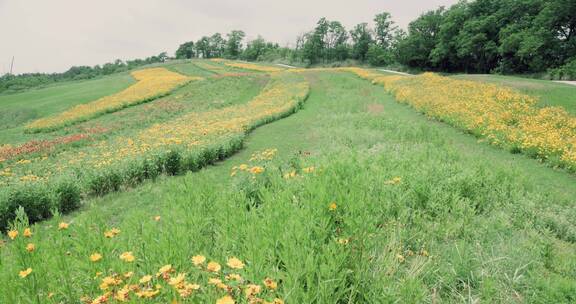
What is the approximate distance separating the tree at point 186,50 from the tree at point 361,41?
218 ft

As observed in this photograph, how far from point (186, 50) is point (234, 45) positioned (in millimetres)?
24473

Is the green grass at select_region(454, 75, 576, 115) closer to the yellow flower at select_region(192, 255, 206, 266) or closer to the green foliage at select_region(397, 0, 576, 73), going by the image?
the yellow flower at select_region(192, 255, 206, 266)

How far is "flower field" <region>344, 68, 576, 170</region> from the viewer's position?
1154 centimetres

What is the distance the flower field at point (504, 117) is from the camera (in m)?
11.5

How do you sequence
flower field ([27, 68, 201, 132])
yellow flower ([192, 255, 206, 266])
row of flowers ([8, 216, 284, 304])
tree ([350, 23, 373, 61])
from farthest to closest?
tree ([350, 23, 373, 61]) → flower field ([27, 68, 201, 132]) → yellow flower ([192, 255, 206, 266]) → row of flowers ([8, 216, 284, 304])

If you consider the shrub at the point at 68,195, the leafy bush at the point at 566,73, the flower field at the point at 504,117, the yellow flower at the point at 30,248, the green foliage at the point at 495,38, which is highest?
the green foliage at the point at 495,38

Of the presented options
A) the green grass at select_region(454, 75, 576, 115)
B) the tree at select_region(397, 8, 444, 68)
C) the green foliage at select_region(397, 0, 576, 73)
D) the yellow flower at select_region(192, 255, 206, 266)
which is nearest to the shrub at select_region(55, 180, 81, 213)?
the yellow flower at select_region(192, 255, 206, 266)

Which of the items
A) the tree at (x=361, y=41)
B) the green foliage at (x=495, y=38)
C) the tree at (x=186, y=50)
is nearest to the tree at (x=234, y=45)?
the tree at (x=186, y=50)

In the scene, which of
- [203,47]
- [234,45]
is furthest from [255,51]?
[203,47]

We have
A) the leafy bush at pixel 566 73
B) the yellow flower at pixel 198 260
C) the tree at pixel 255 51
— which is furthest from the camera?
the tree at pixel 255 51

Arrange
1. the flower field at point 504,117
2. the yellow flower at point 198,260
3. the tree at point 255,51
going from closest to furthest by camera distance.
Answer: the yellow flower at point 198,260, the flower field at point 504,117, the tree at point 255,51

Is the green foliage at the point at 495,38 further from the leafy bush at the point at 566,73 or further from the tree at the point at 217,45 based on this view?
the tree at the point at 217,45

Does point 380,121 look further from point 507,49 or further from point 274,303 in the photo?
point 507,49

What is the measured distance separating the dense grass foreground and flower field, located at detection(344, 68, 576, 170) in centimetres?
440
